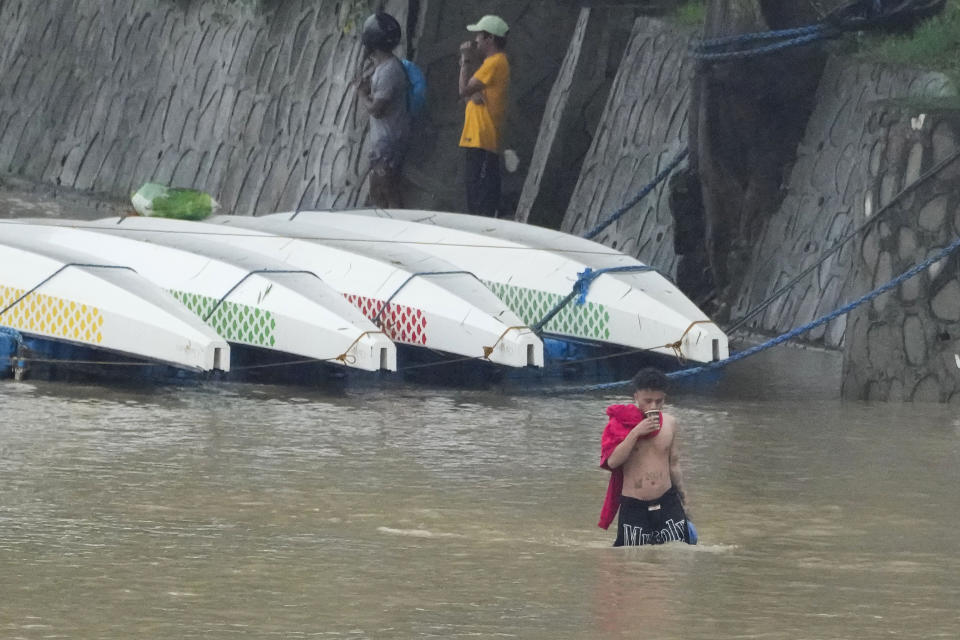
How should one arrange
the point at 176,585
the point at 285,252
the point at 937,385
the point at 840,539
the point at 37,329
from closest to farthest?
the point at 176,585
the point at 840,539
the point at 937,385
the point at 37,329
the point at 285,252

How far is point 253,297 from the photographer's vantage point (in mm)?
14180

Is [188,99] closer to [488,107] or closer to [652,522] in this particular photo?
[488,107]

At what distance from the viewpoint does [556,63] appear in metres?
21.1

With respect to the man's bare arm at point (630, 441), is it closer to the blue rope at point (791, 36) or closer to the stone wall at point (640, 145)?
the blue rope at point (791, 36)

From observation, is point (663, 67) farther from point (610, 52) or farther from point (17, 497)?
point (17, 497)

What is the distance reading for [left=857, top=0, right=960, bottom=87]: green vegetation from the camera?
1512 centimetres

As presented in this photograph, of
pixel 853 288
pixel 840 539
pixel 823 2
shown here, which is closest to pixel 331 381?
pixel 853 288

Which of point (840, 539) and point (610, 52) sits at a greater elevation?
point (610, 52)

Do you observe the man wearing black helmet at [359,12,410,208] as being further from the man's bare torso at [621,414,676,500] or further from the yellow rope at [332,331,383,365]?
the man's bare torso at [621,414,676,500]

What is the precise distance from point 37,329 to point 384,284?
7.87 feet

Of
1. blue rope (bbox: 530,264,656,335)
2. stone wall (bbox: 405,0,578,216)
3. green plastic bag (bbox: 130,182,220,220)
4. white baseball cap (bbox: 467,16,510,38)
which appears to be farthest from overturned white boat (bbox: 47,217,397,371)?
stone wall (bbox: 405,0,578,216)

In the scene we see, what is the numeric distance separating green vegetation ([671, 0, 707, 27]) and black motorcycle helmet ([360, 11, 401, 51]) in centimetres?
259

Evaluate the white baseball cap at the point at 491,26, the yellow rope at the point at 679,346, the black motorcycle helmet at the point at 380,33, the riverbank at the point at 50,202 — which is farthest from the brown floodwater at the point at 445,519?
the riverbank at the point at 50,202

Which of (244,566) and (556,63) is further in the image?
(556,63)
